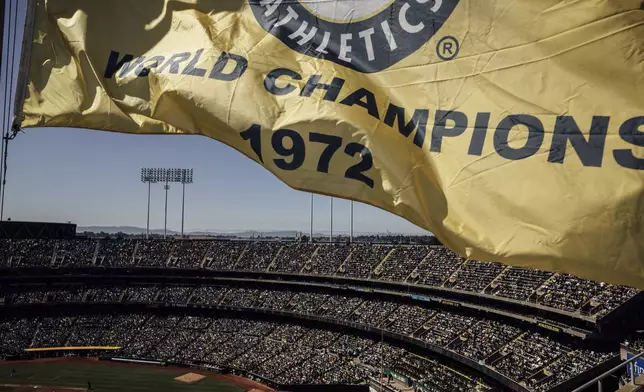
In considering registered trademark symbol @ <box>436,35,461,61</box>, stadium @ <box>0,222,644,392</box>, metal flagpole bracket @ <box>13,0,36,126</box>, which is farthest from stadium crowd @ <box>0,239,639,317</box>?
metal flagpole bracket @ <box>13,0,36,126</box>

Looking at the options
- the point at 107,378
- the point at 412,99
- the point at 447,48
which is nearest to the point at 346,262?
the point at 107,378

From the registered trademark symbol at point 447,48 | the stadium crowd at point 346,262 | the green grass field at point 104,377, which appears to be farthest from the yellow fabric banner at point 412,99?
the green grass field at point 104,377

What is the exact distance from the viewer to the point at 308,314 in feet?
152

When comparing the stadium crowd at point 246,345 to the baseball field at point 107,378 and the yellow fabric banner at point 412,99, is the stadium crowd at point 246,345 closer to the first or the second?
the baseball field at point 107,378

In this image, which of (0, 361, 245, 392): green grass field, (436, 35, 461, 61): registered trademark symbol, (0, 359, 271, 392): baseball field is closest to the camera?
(436, 35, 461, 61): registered trademark symbol

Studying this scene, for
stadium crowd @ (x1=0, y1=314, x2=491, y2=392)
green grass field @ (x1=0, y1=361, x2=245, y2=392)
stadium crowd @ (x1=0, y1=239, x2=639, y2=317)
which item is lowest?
green grass field @ (x1=0, y1=361, x2=245, y2=392)

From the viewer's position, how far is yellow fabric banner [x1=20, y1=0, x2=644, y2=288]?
145 inches

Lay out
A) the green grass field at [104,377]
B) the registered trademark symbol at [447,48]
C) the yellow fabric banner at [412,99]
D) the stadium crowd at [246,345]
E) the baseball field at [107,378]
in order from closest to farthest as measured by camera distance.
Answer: the yellow fabric banner at [412,99] → the registered trademark symbol at [447,48] → the stadium crowd at [246,345] → the baseball field at [107,378] → the green grass field at [104,377]

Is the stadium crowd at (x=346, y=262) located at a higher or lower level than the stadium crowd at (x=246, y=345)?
higher

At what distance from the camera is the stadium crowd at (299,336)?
29.8m

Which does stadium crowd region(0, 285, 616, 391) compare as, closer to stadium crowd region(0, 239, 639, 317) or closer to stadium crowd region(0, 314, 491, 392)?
stadium crowd region(0, 314, 491, 392)

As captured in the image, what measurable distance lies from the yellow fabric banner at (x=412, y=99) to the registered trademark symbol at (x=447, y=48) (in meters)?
0.01

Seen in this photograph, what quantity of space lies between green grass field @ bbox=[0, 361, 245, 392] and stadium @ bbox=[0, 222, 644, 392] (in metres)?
0.50

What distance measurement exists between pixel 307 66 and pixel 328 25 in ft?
1.51
